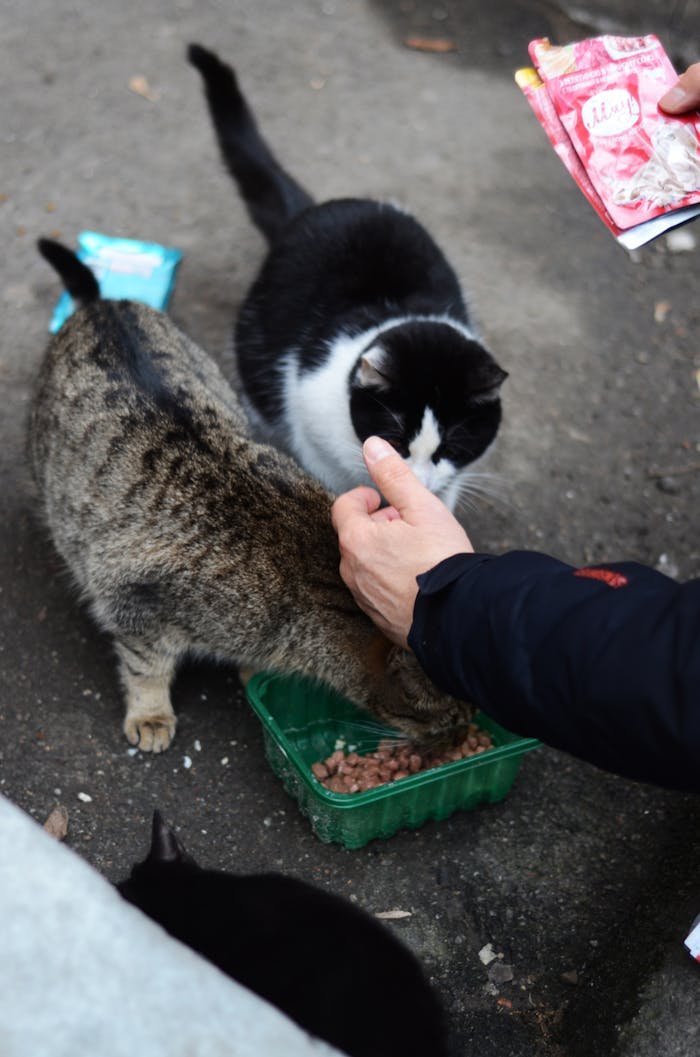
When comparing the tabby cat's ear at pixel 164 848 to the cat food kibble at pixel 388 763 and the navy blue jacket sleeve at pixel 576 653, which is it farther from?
the cat food kibble at pixel 388 763

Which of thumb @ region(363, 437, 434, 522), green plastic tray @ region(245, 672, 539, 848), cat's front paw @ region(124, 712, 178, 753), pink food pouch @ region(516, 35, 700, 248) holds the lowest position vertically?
cat's front paw @ region(124, 712, 178, 753)

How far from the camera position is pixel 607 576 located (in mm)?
1753

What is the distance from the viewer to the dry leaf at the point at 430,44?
5402 millimetres

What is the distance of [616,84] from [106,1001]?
7.03 ft

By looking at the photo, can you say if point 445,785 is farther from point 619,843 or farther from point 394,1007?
point 394,1007

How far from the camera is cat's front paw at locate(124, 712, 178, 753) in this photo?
269 cm

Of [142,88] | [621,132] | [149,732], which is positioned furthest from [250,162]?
[149,732]

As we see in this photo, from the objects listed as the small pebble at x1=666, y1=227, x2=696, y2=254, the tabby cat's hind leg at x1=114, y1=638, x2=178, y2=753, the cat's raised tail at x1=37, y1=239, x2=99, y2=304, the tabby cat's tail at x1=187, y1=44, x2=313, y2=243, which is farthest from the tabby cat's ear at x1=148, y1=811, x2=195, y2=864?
the small pebble at x1=666, y1=227, x2=696, y2=254

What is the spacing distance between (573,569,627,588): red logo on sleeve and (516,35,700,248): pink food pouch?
2.60ft

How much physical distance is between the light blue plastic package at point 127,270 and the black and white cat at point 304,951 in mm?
2379

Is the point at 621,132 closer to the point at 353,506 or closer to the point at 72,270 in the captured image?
the point at 353,506

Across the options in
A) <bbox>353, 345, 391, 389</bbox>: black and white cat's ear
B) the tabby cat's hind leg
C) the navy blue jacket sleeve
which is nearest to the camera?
the navy blue jacket sleeve

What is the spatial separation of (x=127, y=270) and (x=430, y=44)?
262cm

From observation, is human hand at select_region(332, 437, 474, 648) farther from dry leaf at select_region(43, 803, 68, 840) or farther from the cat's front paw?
dry leaf at select_region(43, 803, 68, 840)
